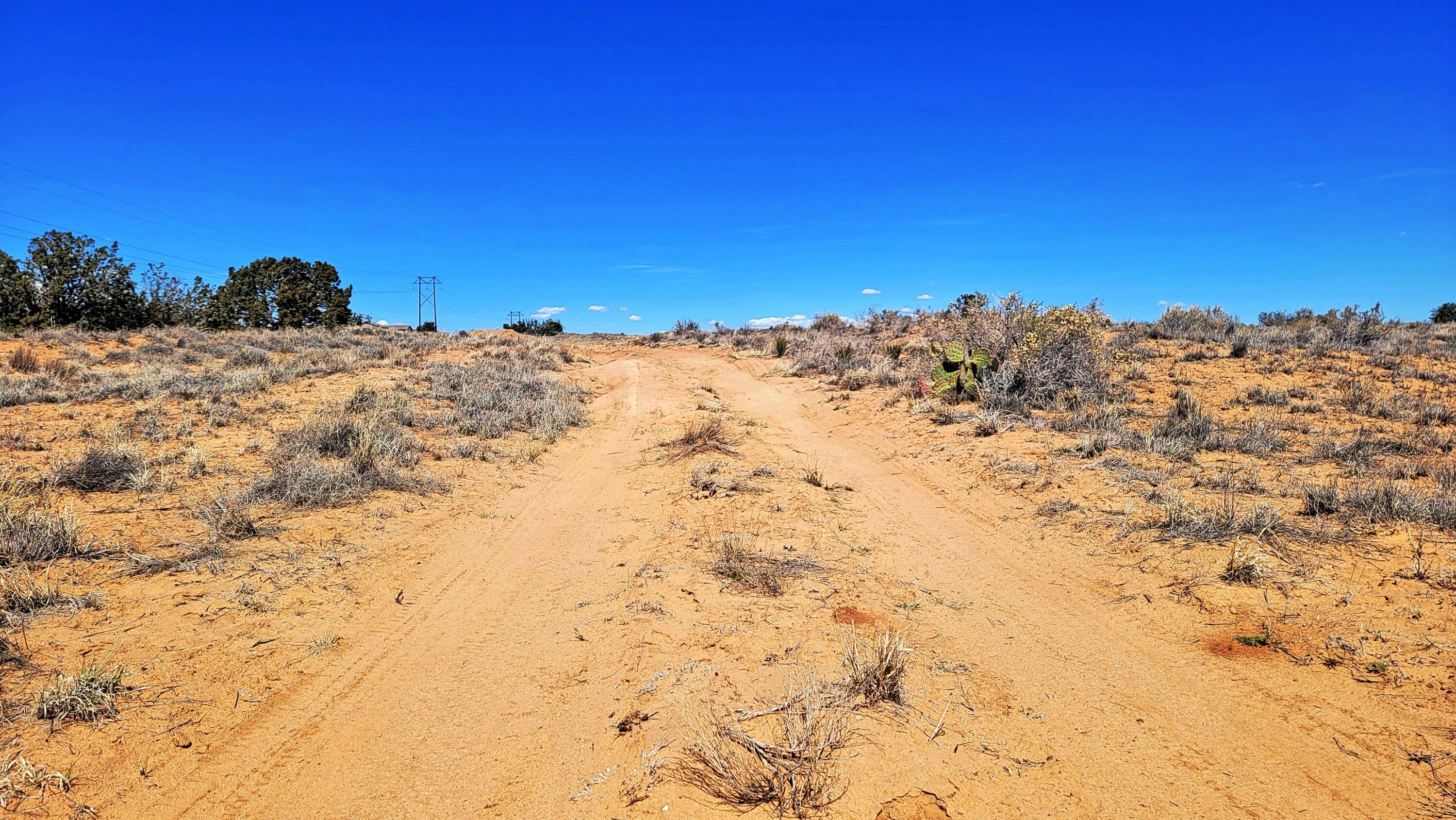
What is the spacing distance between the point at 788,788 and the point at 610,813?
33.1 inches

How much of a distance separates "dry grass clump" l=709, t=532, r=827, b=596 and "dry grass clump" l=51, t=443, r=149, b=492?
20.8 ft

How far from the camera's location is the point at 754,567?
5.41m

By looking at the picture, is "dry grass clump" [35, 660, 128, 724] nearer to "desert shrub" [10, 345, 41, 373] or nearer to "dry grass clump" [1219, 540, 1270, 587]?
"dry grass clump" [1219, 540, 1270, 587]

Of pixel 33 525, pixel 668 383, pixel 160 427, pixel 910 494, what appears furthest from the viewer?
pixel 668 383

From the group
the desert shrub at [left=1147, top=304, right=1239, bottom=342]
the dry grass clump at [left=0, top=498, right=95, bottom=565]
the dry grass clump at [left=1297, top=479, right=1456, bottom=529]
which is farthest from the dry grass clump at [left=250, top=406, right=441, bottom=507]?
the desert shrub at [left=1147, top=304, right=1239, bottom=342]

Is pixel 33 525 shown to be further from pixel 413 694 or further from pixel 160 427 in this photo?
pixel 160 427

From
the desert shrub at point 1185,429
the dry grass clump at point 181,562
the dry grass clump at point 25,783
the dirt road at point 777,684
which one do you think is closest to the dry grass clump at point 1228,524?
the dirt road at point 777,684

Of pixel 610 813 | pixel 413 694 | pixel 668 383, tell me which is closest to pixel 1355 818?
pixel 610 813

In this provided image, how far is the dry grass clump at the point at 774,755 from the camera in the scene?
2.90 metres

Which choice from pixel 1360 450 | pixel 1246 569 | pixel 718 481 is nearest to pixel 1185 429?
pixel 1360 450

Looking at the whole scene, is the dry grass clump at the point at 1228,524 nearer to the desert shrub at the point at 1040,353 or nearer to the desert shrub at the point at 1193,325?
the desert shrub at the point at 1040,353

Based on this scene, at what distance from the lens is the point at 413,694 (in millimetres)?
3906

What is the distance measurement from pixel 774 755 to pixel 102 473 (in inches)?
313

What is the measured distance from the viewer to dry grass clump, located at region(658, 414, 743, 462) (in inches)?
384
